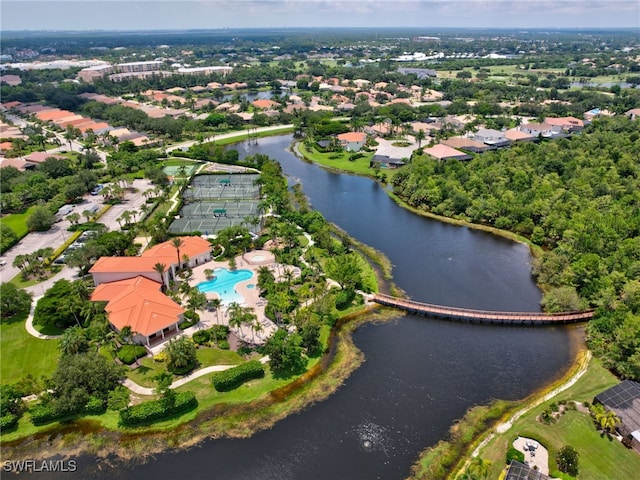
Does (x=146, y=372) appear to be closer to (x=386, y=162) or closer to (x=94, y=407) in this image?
(x=94, y=407)

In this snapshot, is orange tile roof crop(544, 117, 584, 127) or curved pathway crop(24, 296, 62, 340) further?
orange tile roof crop(544, 117, 584, 127)

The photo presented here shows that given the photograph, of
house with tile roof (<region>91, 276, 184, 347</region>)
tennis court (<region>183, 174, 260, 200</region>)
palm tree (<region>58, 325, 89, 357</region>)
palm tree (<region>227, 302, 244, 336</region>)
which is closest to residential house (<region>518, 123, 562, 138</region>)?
tennis court (<region>183, 174, 260, 200</region>)

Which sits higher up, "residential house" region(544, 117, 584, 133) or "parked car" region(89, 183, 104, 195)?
"residential house" region(544, 117, 584, 133)

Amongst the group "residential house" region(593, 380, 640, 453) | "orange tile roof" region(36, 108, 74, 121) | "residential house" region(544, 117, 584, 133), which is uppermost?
"orange tile roof" region(36, 108, 74, 121)

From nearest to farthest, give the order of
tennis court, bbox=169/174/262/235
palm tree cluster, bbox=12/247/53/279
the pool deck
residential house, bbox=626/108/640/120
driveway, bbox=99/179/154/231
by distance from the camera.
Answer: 1. the pool deck
2. palm tree cluster, bbox=12/247/53/279
3. tennis court, bbox=169/174/262/235
4. driveway, bbox=99/179/154/231
5. residential house, bbox=626/108/640/120

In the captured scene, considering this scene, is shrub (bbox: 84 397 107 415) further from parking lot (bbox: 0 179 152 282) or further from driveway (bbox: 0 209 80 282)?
driveway (bbox: 0 209 80 282)

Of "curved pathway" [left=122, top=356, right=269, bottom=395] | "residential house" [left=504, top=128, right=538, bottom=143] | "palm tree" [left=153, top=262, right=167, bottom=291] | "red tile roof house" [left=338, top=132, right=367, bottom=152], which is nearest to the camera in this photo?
"curved pathway" [left=122, top=356, right=269, bottom=395]

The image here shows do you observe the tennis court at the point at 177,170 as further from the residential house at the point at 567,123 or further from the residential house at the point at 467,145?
the residential house at the point at 567,123

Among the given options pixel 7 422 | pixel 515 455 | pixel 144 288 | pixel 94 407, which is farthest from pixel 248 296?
pixel 515 455

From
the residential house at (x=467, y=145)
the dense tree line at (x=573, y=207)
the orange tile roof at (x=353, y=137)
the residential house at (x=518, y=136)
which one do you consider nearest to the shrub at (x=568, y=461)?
the dense tree line at (x=573, y=207)
